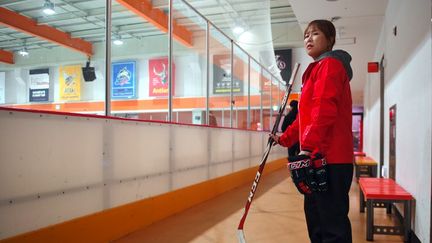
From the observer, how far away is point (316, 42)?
6.50ft

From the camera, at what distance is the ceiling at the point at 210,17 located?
12.0ft

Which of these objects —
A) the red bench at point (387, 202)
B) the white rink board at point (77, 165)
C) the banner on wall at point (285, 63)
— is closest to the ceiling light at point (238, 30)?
the white rink board at point (77, 165)

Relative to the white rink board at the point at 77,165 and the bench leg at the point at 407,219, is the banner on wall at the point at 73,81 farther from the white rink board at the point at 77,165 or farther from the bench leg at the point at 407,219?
the bench leg at the point at 407,219

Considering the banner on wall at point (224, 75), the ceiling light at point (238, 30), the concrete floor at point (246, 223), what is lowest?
the concrete floor at point (246, 223)

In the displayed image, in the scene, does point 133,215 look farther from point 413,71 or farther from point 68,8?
point 68,8

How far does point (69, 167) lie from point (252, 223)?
75.5 inches

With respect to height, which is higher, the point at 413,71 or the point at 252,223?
the point at 413,71

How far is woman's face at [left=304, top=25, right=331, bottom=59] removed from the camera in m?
1.97

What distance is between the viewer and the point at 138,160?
3457 millimetres

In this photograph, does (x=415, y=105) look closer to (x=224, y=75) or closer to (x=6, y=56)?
(x=6, y=56)

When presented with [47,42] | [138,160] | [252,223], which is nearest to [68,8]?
[47,42]

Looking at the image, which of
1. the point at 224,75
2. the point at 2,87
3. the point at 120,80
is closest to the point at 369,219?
the point at 2,87

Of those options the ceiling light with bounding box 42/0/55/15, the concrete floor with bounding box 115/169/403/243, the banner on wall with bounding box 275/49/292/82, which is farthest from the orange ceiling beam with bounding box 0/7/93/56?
the banner on wall with bounding box 275/49/292/82

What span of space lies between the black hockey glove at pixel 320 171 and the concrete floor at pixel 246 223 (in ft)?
4.72
